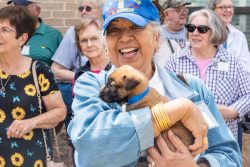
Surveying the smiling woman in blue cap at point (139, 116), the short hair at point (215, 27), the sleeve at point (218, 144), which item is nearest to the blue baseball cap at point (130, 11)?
the smiling woman in blue cap at point (139, 116)

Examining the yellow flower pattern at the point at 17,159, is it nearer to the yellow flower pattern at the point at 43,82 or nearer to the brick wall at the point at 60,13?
the yellow flower pattern at the point at 43,82

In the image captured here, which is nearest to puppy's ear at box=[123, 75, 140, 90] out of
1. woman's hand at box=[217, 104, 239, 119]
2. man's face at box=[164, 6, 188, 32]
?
woman's hand at box=[217, 104, 239, 119]

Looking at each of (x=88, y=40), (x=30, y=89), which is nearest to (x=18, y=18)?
(x=30, y=89)

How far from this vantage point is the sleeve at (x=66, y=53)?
5207 millimetres

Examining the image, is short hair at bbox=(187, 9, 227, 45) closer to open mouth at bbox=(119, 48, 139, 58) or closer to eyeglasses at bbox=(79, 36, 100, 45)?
eyeglasses at bbox=(79, 36, 100, 45)

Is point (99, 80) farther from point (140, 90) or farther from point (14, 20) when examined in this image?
point (14, 20)

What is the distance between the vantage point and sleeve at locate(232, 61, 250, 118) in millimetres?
4383

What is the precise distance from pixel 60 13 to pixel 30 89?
3793 millimetres

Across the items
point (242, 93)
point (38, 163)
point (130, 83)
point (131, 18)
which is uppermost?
point (131, 18)

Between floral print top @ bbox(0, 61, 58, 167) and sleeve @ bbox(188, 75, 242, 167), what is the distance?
176 cm

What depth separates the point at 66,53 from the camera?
17.1 ft

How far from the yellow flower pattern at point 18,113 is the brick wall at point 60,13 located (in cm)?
375

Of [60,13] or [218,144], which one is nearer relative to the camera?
[218,144]

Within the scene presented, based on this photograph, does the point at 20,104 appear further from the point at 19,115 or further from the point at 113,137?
the point at 113,137
